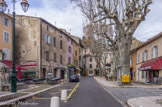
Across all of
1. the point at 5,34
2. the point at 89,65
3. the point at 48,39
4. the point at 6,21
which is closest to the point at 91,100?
the point at 5,34

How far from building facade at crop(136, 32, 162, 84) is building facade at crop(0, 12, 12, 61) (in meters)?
18.4

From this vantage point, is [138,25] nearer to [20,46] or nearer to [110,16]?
[110,16]

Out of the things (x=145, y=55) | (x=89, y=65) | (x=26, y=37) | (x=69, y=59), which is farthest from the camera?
(x=89, y=65)

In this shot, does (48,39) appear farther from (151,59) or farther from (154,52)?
(154,52)

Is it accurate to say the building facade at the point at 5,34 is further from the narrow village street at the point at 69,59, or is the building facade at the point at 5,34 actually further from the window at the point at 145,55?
the window at the point at 145,55

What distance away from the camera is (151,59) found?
23.7m

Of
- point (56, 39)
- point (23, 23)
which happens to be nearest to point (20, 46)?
point (23, 23)

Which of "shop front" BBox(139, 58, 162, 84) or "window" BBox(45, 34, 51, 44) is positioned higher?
"window" BBox(45, 34, 51, 44)

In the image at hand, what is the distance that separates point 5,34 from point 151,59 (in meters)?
20.1

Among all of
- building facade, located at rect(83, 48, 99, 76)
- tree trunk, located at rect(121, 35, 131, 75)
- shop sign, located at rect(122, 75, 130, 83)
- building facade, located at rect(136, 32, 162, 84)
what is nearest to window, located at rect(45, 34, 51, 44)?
tree trunk, located at rect(121, 35, 131, 75)

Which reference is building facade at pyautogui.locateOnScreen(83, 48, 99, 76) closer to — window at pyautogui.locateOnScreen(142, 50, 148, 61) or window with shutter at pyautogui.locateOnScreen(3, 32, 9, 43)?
window at pyautogui.locateOnScreen(142, 50, 148, 61)

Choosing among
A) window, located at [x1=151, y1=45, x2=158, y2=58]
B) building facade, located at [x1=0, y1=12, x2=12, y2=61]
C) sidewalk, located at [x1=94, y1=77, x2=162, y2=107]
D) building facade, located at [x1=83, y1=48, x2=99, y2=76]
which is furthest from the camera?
building facade, located at [x1=83, y1=48, x2=99, y2=76]

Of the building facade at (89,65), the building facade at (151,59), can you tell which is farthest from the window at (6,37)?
the building facade at (89,65)

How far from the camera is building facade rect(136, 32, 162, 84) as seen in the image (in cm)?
2016
